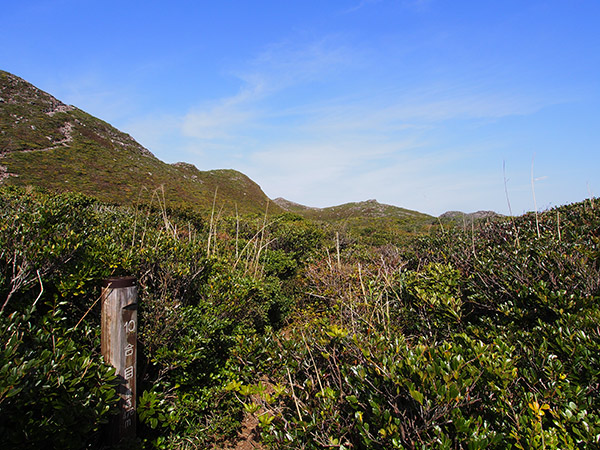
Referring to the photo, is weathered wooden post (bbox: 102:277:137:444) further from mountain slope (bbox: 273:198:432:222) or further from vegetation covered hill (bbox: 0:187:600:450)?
mountain slope (bbox: 273:198:432:222)

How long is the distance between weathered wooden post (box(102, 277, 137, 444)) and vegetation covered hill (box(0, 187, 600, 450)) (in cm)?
15

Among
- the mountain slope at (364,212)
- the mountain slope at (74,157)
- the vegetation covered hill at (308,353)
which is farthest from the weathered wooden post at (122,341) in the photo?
the mountain slope at (364,212)

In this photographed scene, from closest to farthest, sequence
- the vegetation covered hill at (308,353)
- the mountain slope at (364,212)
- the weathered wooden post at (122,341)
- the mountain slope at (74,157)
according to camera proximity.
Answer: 1. the vegetation covered hill at (308,353)
2. the weathered wooden post at (122,341)
3. the mountain slope at (74,157)
4. the mountain slope at (364,212)

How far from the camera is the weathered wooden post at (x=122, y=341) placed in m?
2.40

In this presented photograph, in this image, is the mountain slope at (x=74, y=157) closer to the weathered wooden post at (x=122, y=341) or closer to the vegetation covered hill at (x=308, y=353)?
the vegetation covered hill at (x=308, y=353)

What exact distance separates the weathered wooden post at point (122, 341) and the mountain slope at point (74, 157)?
1846 cm

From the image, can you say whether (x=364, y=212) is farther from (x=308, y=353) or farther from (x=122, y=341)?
(x=122, y=341)

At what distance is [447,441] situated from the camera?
161 cm

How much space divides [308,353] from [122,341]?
65.5 inches

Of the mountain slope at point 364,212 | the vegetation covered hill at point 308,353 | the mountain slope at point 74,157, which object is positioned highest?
the mountain slope at point 74,157

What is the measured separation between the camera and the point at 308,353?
2.94 m

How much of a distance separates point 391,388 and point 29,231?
3.33 m

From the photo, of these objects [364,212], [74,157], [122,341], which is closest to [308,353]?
[122,341]

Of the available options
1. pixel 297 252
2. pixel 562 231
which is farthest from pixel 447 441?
pixel 297 252
